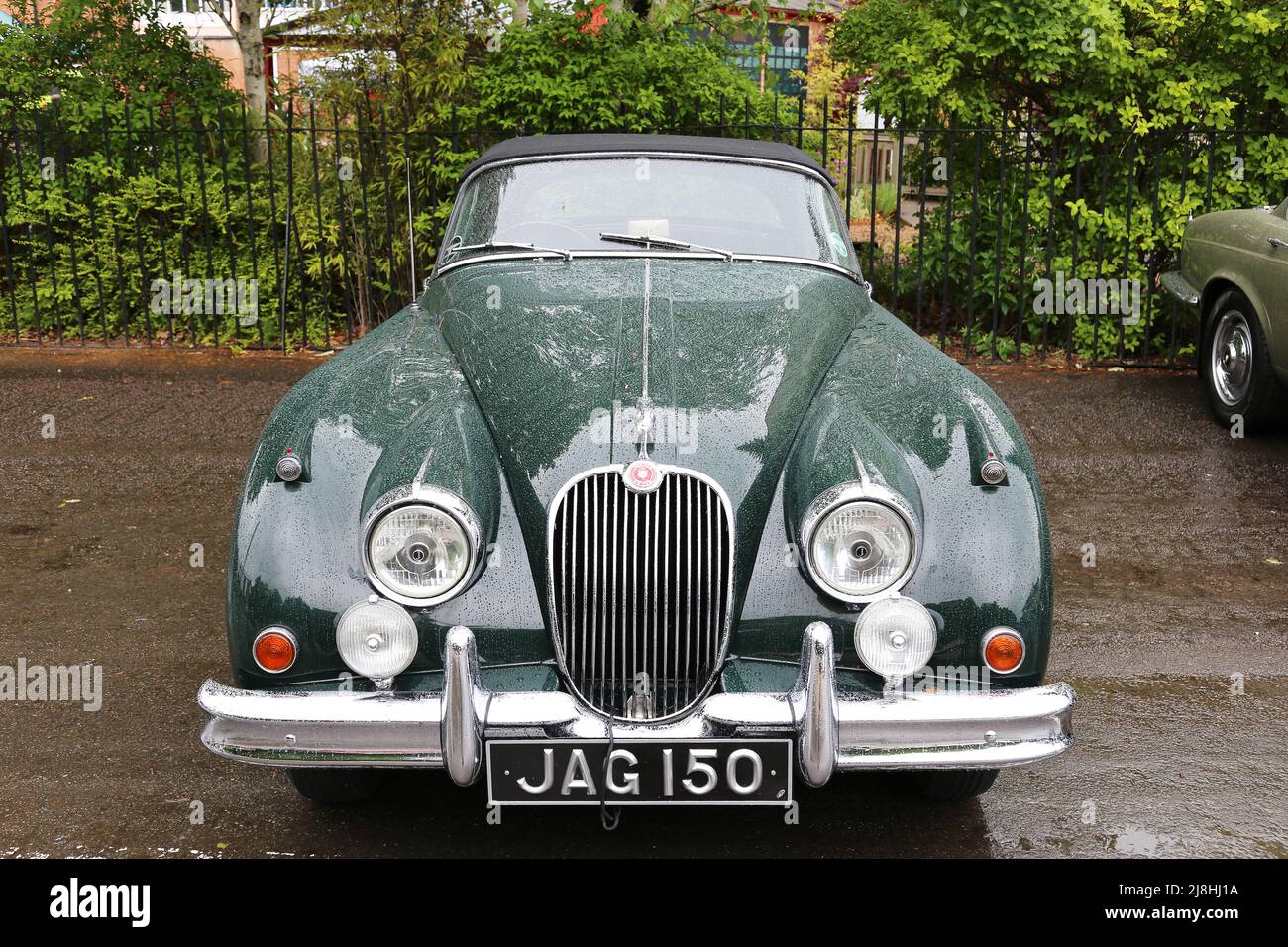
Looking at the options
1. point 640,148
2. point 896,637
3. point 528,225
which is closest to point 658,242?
point 528,225

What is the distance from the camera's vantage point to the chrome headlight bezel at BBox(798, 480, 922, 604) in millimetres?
3068

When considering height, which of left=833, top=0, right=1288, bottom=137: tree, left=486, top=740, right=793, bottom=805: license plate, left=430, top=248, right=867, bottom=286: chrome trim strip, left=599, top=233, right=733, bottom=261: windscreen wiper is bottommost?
left=486, top=740, right=793, bottom=805: license plate

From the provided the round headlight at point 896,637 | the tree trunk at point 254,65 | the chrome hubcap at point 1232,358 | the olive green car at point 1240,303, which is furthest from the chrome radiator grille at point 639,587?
the tree trunk at point 254,65

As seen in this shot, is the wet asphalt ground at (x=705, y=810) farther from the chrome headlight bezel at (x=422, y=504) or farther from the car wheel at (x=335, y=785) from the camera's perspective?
the chrome headlight bezel at (x=422, y=504)

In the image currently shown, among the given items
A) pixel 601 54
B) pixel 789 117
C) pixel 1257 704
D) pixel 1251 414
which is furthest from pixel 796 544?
pixel 789 117

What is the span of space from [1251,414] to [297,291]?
687cm

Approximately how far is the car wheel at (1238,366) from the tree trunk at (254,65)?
7.31m

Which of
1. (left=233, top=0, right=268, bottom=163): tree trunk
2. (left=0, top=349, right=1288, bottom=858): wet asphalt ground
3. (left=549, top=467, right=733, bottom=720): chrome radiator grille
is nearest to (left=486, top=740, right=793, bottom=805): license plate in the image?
(left=549, top=467, right=733, bottom=720): chrome radiator grille

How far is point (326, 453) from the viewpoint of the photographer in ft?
11.1

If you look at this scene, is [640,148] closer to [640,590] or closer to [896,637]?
[640,590]

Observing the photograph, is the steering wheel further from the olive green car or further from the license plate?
the olive green car

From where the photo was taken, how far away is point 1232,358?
24.9 feet

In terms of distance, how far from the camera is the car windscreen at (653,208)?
466cm

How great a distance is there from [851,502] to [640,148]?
7.80ft
